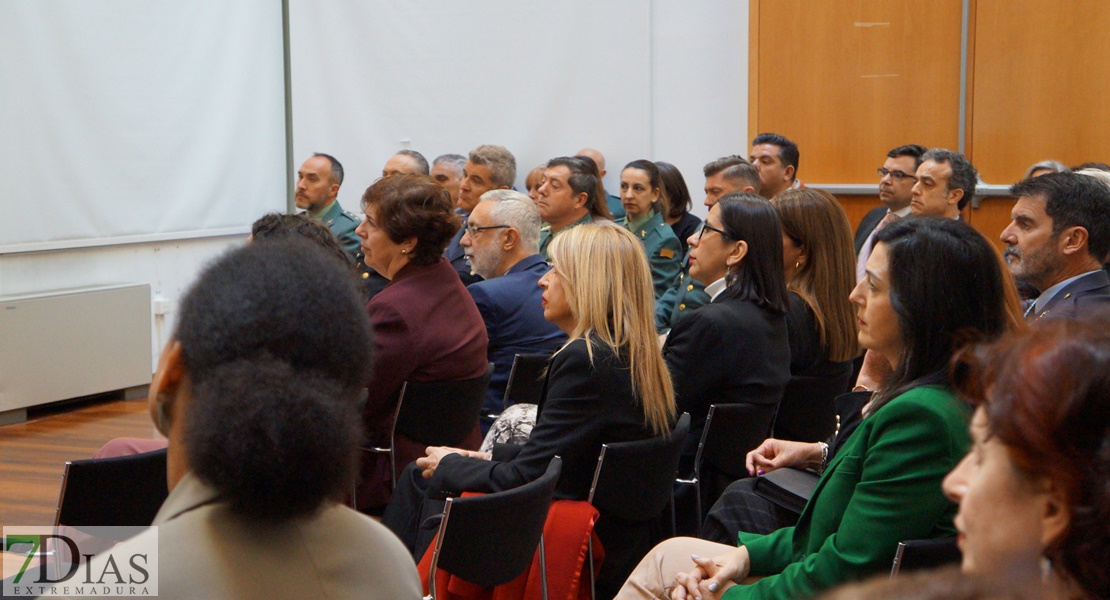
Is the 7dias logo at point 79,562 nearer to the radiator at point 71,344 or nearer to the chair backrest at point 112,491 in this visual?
the chair backrest at point 112,491

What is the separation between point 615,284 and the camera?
279 cm

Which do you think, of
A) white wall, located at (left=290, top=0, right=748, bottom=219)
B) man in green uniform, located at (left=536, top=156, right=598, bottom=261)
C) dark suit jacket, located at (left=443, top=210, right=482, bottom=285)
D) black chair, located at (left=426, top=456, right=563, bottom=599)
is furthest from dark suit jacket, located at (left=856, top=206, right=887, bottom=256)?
black chair, located at (left=426, top=456, right=563, bottom=599)

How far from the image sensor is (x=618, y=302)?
276 centimetres

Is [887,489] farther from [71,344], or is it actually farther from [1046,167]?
[71,344]

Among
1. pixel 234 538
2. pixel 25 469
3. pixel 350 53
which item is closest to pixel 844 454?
pixel 234 538

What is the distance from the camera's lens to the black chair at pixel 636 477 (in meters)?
2.62

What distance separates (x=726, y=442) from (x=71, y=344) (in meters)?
5.01

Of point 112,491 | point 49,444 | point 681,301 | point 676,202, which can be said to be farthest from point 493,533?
point 676,202

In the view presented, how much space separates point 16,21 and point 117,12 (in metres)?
0.80

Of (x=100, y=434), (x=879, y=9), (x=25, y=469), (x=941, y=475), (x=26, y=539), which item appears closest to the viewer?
(x=941, y=475)

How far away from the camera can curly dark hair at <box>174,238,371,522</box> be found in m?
0.99

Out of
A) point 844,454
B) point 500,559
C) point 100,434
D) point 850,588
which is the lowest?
point 100,434

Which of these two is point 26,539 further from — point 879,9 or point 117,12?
point 879,9

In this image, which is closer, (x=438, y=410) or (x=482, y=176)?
(x=438, y=410)
